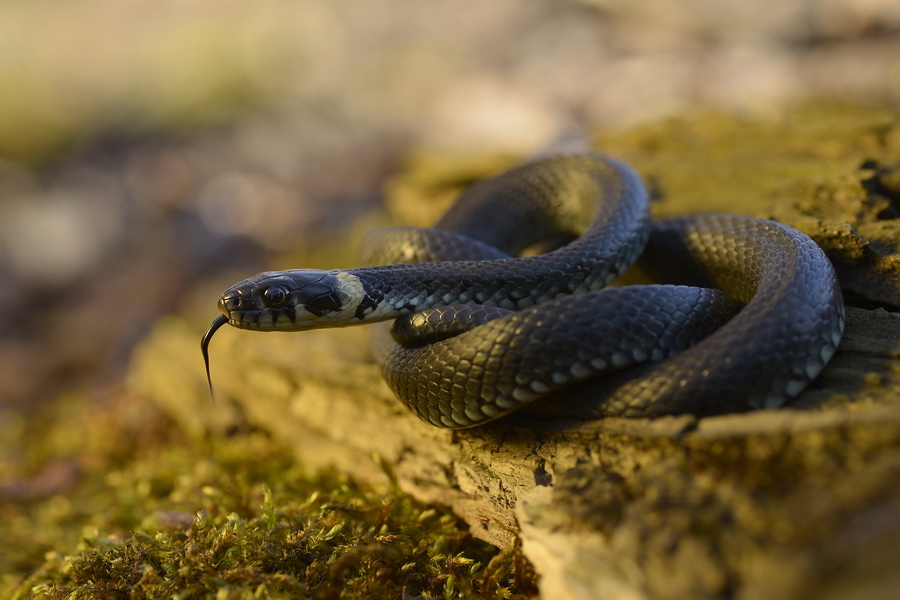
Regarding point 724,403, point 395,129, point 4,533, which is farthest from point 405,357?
Result: point 395,129

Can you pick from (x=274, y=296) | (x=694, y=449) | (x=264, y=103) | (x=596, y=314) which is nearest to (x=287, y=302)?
(x=274, y=296)

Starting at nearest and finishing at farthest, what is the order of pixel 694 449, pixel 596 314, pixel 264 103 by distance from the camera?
pixel 694 449, pixel 596 314, pixel 264 103

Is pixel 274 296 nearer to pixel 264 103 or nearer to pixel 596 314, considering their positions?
pixel 596 314

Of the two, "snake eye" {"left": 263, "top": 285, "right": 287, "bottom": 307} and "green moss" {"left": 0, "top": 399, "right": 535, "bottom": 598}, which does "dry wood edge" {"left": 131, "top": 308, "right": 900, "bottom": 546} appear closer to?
"green moss" {"left": 0, "top": 399, "right": 535, "bottom": 598}

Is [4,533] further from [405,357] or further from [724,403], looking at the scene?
[724,403]

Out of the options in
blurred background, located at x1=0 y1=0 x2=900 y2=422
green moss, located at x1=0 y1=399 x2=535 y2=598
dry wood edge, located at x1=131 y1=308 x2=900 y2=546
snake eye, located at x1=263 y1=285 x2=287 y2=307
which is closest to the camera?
dry wood edge, located at x1=131 y1=308 x2=900 y2=546

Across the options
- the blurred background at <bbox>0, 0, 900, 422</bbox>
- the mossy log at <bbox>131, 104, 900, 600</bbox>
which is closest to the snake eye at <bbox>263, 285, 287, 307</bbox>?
the mossy log at <bbox>131, 104, 900, 600</bbox>
